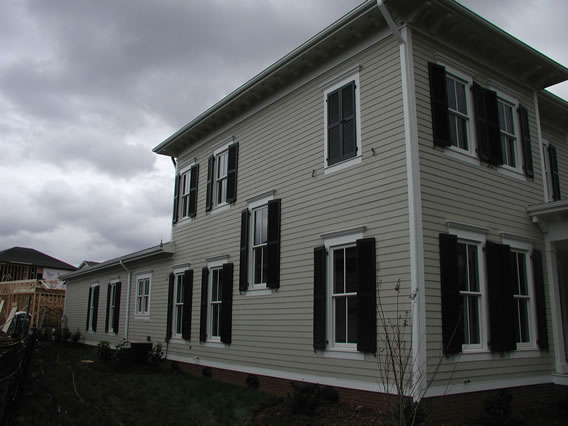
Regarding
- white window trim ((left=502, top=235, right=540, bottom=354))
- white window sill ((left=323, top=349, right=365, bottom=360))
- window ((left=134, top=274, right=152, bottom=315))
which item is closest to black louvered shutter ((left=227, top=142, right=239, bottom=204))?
white window sill ((left=323, top=349, right=365, bottom=360))

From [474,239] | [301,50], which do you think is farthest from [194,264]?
[474,239]

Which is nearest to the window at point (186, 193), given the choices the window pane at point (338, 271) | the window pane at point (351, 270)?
the window pane at point (338, 271)

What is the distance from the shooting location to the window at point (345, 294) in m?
8.73

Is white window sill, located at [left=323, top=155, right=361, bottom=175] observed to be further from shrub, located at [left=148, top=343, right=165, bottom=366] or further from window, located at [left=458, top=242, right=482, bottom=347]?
shrub, located at [left=148, top=343, right=165, bottom=366]

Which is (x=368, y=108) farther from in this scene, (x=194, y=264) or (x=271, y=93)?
(x=194, y=264)

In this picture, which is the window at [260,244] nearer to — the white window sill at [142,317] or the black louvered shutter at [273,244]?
the black louvered shutter at [273,244]

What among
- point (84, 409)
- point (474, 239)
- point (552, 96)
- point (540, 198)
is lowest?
point (84, 409)

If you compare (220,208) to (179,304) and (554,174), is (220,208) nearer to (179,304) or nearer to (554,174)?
(179,304)

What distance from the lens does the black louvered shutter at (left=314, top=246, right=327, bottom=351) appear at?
31.8 ft

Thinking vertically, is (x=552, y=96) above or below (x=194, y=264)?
above

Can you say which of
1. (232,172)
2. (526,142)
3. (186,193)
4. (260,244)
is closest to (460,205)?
(526,142)

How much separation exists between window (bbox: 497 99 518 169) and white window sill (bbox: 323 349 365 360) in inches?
208

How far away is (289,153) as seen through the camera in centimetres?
1175

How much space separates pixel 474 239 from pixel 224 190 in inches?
293
